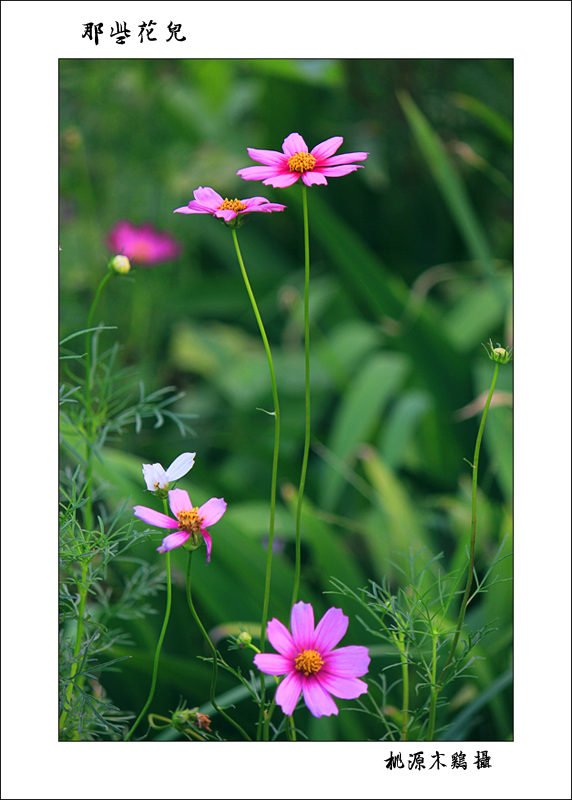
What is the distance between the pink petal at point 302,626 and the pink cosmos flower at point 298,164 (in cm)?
20

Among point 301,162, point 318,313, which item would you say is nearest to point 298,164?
point 301,162

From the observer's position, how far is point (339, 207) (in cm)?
114

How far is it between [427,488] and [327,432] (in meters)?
0.20

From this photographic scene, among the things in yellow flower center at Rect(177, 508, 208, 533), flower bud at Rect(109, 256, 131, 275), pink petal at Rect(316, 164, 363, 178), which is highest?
pink petal at Rect(316, 164, 363, 178)

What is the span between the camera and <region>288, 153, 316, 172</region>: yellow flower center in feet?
1.00

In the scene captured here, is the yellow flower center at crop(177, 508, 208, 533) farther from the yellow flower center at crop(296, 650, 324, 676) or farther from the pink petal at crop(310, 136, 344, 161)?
the pink petal at crop(310, 136, 344, 161)

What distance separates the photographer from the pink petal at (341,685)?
283 millimetres

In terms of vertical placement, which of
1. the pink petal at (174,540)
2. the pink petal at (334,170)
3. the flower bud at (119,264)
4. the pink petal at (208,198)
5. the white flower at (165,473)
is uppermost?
the pink petal at (334,170)

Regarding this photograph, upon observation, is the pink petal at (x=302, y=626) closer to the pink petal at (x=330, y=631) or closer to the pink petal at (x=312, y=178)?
the pink petal at (x=330, y=631)

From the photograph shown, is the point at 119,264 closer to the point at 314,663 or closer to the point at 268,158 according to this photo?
the point at 268,158

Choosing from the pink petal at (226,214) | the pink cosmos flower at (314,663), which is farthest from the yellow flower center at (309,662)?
the pink petal at (226,214)

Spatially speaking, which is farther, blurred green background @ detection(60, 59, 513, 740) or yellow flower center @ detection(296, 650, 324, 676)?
blurred green background @ detection(60, 59, 513, 740)

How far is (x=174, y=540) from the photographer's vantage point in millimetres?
276

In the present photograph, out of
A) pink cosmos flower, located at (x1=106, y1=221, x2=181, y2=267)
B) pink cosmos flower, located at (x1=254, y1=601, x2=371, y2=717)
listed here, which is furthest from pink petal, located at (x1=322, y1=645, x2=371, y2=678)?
pink cosmos flower, located at (x1=106, y1=221, x2=181, y2=267)
